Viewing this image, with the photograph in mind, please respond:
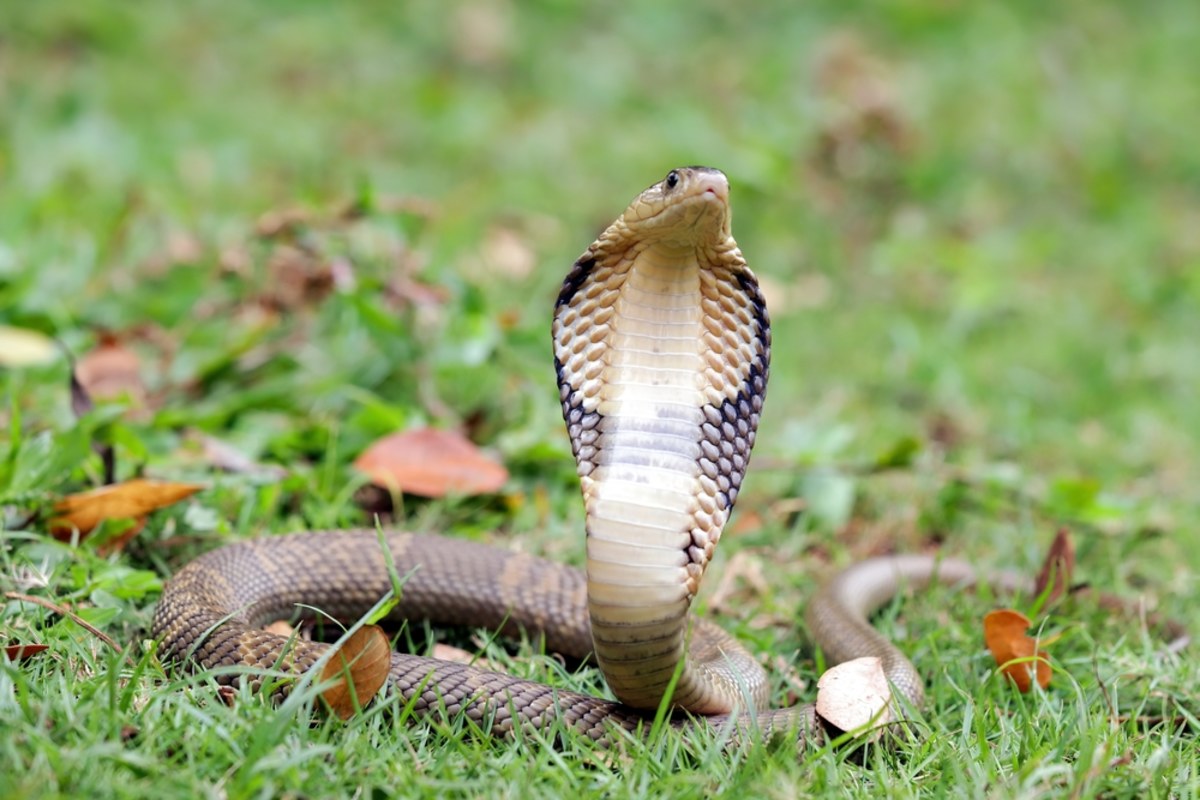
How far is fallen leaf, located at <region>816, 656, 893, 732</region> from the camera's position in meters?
2.87

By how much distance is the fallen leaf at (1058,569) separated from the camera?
3717 millimetres

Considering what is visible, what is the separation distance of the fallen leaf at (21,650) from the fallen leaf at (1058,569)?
8.85ft

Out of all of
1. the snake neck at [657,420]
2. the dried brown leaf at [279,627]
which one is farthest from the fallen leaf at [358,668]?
the dried brown leaf at [279,627]

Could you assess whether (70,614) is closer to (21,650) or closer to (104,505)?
(21,650)

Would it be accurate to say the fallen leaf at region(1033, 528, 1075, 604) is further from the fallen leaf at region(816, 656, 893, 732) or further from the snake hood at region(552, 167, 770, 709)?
the snake hood at region(552, 167, 770, 709)

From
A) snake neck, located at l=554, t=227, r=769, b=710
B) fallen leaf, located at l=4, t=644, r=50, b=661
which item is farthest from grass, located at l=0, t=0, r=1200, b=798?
snake neck, located at l=554, t=227, r=769, b=710

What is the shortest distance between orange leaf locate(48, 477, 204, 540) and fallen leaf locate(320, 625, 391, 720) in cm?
106

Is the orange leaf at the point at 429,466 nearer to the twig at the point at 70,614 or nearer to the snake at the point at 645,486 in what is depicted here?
the snake at the point at 645,486

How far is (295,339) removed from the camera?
5.00 m

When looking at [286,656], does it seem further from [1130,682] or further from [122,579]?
[1130,682]

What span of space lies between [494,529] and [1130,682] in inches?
77.9

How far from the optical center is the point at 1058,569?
373 cm

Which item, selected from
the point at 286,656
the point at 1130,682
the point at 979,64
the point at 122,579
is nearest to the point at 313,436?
the point at 122,579

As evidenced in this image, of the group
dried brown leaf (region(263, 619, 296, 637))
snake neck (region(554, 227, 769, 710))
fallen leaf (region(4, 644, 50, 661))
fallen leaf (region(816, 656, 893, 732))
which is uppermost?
snake neck (region(554, 227, 769, 710))
